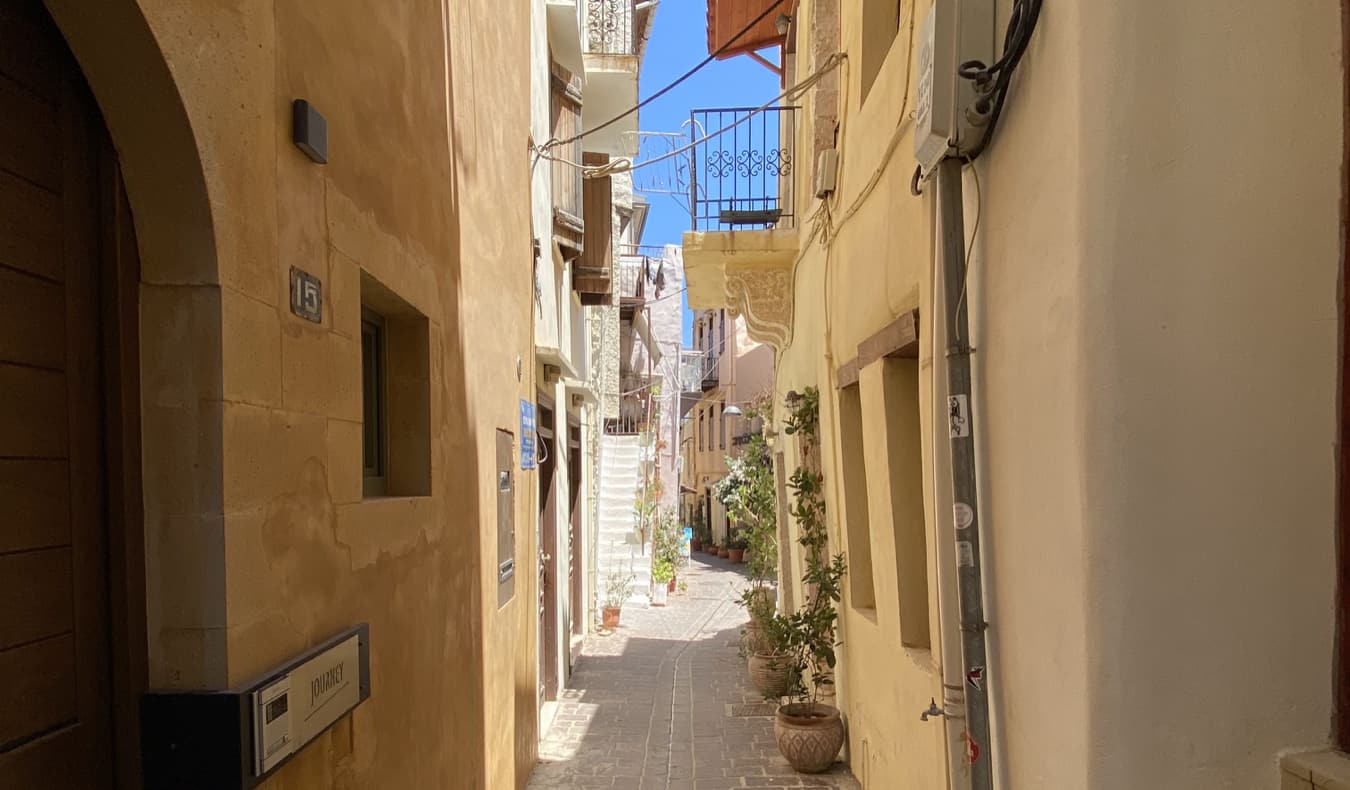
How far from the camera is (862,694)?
5.09 metres

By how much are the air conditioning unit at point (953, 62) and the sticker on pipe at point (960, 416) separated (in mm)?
727

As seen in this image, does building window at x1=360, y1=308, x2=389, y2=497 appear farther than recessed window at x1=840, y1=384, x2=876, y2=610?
No

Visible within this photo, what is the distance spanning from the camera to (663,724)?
7102 mm

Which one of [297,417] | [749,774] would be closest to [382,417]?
[297,417]

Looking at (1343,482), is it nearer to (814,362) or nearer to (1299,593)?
(1299,593)

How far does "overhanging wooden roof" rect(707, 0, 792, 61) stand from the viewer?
8.80 m

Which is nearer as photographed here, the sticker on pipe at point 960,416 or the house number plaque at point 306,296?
the house number plaque at point 306,296

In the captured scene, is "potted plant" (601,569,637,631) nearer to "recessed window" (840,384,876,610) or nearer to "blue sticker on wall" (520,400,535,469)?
"blue sticker on wall" (520,400,535,469)

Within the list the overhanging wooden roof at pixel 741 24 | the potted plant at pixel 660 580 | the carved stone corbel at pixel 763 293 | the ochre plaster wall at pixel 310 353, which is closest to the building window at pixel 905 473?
the ochre plaster wall at pixel 310 353

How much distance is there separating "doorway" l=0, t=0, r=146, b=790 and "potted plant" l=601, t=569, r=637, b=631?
10480mm

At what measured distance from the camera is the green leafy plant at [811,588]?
226 inches

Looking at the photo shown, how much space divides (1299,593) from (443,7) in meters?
3.50

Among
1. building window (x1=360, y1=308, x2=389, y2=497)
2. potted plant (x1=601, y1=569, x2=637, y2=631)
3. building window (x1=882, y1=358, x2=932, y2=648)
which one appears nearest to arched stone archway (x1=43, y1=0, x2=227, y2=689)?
building window (x1=360, y1=308, x2=389, y2=497)

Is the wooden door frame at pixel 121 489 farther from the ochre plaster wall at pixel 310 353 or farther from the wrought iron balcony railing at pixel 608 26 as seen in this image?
the wrought iron balcony railing at pixel 608 26
